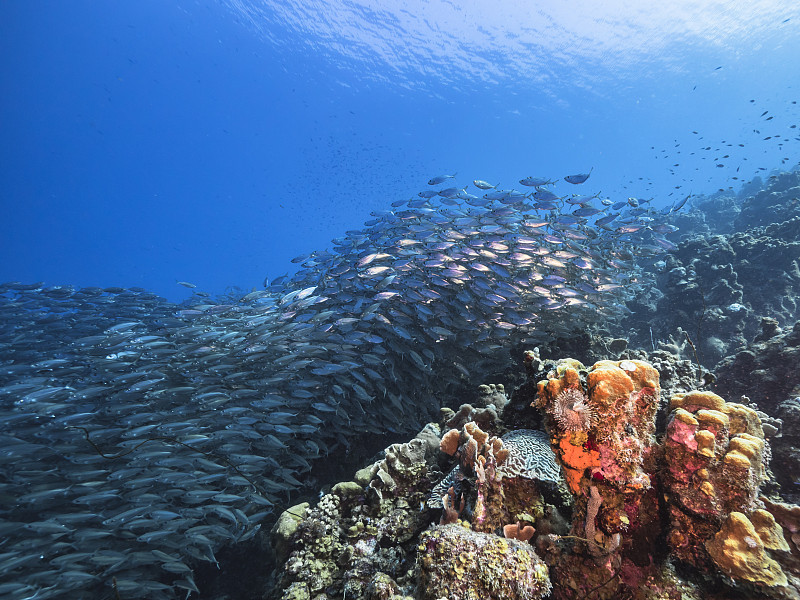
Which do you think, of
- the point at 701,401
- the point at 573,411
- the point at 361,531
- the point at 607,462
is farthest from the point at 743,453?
the point at 361,531

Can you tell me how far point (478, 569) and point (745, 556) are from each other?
1.36m

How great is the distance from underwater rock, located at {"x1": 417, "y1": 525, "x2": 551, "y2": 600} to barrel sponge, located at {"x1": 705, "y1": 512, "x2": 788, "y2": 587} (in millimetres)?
923

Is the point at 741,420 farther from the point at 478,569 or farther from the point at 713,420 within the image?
the point at 478,569

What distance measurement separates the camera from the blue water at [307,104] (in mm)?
42844

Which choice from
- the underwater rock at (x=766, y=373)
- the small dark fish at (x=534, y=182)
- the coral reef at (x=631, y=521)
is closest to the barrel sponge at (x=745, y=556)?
the coral reef at (x=631, y=521)

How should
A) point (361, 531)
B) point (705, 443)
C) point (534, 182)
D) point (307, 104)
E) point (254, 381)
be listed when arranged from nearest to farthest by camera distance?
point (705, 443) → point (361, 531) → point (254, 381) → point (534, 182) → point (307, 104)

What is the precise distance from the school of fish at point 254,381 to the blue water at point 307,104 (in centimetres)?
2005

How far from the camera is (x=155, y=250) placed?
568 feet

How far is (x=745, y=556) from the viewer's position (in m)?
1.75

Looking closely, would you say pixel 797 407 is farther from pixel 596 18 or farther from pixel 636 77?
pixel 636 77

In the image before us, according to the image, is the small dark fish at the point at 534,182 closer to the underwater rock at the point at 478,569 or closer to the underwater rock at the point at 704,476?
the underwater rock at the point at 704,476

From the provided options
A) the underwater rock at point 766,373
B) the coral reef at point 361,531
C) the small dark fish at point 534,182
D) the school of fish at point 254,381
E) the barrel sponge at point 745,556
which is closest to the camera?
the barrel sponge at point 745,556

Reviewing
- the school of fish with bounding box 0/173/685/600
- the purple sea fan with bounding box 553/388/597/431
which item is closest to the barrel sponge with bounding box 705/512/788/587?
the purple sea fan with bounding box 553/388/597/431

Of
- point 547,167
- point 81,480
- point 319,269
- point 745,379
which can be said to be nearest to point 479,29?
point 319,269
